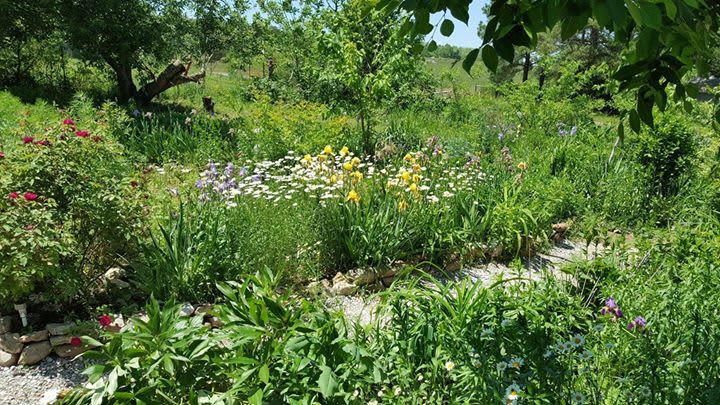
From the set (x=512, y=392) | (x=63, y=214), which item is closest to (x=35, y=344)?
(x=63, y=214)

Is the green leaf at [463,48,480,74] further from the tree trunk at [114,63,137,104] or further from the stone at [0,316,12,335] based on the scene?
the tree trunk at [114,63,137,104]

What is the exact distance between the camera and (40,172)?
10.8 ft

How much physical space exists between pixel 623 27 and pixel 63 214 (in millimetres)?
3317

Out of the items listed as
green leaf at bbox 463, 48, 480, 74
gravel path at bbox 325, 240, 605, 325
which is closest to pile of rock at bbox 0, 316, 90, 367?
gravel path at bbox 325, 240, 605, 325

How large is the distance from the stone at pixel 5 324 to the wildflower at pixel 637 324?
3641 mm

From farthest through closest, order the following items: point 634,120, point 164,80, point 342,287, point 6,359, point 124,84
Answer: point 164,80 < point 124,84 < point 342,287 < point 6,359 < point 634,120

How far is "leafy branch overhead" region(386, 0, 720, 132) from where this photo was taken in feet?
3.00

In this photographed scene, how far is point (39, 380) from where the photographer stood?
9.82 feet

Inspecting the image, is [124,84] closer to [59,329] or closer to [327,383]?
[59,329]

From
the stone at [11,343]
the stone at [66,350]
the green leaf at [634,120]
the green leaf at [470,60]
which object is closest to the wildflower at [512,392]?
the green leaf at [634,120]

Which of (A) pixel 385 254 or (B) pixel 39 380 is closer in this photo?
(B) pixel 39 380

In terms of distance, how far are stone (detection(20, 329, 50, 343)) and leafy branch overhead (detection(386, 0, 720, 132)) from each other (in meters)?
3.01

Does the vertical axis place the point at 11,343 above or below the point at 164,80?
below

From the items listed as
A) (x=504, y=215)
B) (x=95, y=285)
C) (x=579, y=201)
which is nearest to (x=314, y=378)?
(x=95, y=285)
